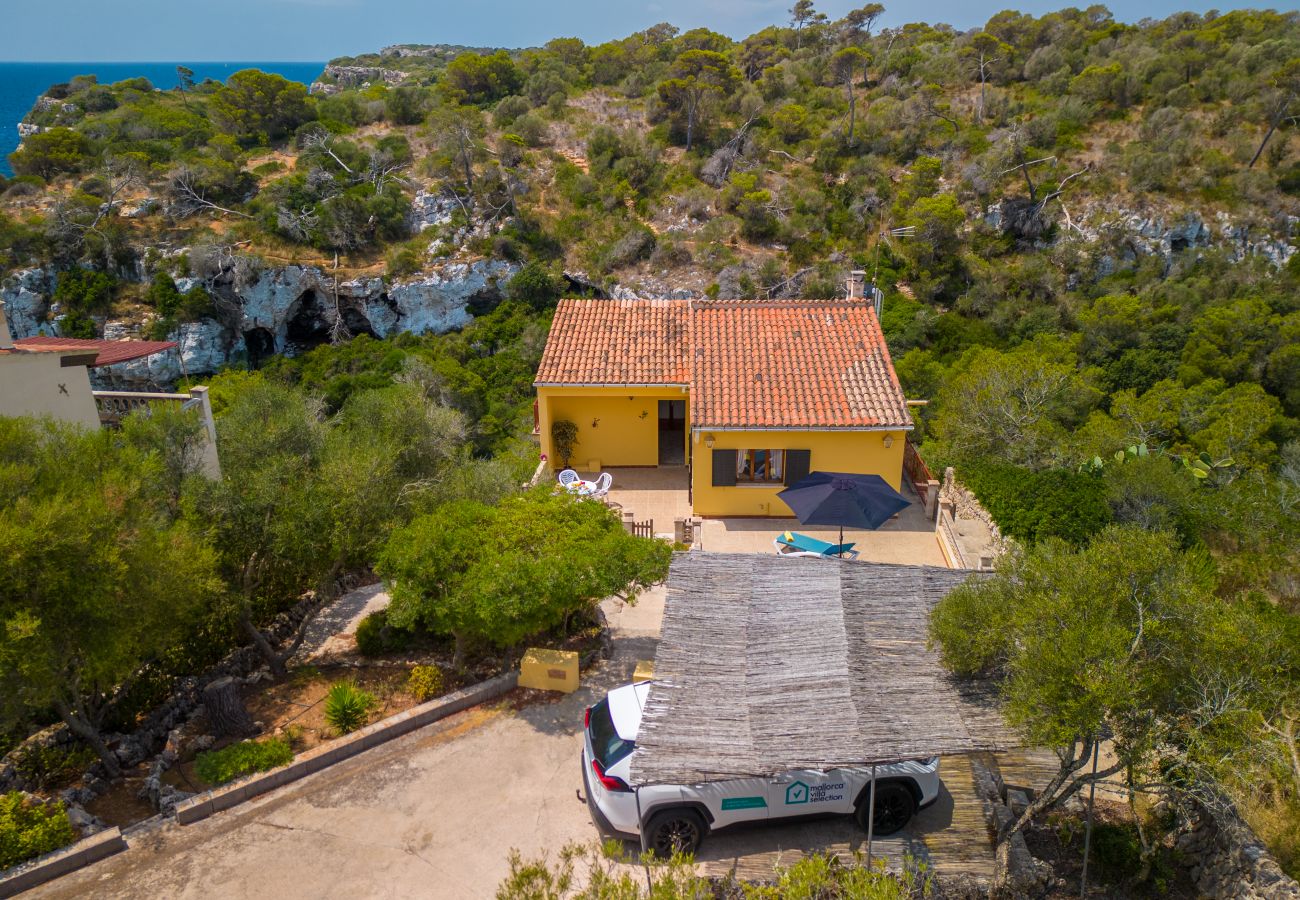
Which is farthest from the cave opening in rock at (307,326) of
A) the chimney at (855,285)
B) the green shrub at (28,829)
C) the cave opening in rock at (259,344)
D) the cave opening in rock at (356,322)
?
the green shrub at (28,829)

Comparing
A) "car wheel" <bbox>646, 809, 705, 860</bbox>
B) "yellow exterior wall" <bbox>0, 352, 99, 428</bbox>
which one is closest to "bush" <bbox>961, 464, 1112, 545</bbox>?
"car wheel" <bbox>646, 809, 705, 860</bbox>

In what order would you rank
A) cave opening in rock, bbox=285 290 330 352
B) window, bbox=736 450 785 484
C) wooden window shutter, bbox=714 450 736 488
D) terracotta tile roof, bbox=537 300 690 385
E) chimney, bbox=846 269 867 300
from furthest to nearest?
cave opening in rock, bbox=285 290 330 352, chimney, bbox=846 269 867 300, terracotta tile roof, bbox=537 300 690 385, window, bbox=736 450 785 484, wooden window shutter, bbox=714 450 736 488

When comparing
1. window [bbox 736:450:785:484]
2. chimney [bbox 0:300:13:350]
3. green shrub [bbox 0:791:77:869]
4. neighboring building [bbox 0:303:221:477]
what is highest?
chimney [bbox 0:300:13:350]

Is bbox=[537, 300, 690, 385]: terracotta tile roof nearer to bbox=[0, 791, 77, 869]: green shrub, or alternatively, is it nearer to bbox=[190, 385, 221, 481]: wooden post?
bbox=[190, 385, 221, 481]: wooden post

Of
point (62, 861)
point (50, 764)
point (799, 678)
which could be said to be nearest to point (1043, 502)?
point (799, 678)

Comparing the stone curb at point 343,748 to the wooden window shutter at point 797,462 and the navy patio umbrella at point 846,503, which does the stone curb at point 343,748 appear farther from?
the wooden window shutter at point 797,462

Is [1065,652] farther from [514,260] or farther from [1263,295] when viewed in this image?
[514,260]
